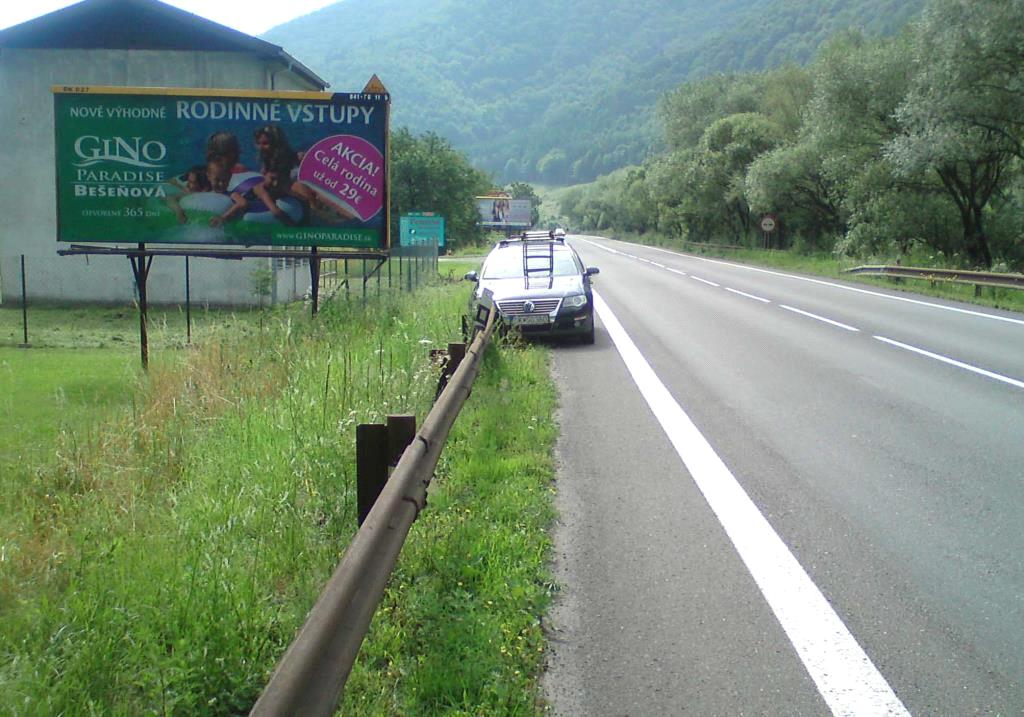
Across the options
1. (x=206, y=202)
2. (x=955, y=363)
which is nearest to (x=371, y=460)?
(x=955, y=363)

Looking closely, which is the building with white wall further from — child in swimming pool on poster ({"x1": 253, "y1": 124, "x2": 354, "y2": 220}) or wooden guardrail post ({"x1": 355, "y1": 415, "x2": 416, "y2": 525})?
wooden guardrail post ({"x1": 355, "y1": 415, "x2": 416, "y2": 525})

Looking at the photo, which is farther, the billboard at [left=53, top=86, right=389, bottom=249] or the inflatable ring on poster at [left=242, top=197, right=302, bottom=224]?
the inflatable ring on poster at [left=242, top=197, right=302, bottom=224]

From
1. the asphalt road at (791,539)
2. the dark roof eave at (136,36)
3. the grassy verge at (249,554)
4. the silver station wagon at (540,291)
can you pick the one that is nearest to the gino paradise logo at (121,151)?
the silver station wagon at (540,291)

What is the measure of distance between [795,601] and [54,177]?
2906 cm

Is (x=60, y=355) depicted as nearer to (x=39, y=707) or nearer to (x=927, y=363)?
(x=927, y=363)

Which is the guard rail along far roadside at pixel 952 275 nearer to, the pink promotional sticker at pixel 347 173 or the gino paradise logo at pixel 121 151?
the pink promotional sticker at pixel 347 173

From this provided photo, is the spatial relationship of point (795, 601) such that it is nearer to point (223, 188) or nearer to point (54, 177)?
point (223, 188)

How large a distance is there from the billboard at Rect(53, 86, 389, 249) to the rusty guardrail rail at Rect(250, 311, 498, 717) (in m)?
13.3

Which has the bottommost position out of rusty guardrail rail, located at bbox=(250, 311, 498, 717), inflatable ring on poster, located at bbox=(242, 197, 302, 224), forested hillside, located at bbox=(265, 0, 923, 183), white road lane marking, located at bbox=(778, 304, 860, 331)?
rusty guardrail rail, located at bbox=(250, 311, 498, 717)

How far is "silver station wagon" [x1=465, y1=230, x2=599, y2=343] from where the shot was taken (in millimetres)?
15133

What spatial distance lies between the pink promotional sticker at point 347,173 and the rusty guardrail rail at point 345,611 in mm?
13281

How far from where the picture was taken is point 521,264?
667 inches

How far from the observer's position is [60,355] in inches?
757

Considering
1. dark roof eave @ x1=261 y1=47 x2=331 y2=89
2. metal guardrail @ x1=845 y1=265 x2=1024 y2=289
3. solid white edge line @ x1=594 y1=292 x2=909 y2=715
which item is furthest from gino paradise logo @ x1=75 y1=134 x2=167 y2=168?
metal guardrail @ x1=845 y1=265 x2=1024 y2=289
